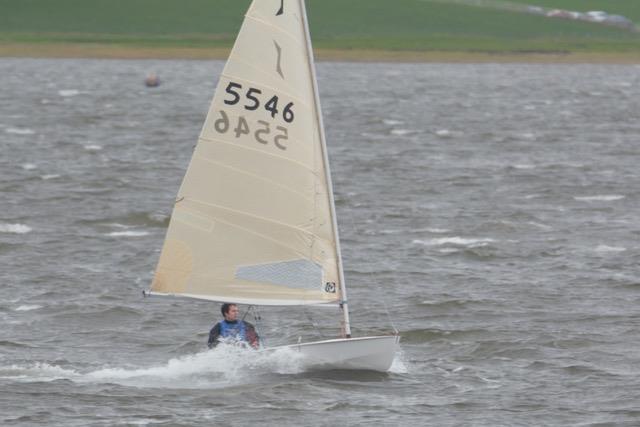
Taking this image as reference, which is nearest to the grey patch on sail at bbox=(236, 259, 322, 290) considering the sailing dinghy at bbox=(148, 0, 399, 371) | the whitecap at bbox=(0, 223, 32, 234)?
the sailing dinghy at bbox=(148, 0, 399, 371)

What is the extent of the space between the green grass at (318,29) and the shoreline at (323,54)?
2.00 m

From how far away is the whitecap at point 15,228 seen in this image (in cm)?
4841

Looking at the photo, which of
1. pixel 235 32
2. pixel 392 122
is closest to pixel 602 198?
pixel 392 122

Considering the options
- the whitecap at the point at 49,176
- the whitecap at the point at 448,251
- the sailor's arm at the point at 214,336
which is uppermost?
the sailor's arm at the point at 214,336

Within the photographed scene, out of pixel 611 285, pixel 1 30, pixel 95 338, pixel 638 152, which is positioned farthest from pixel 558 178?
pixel 1 30

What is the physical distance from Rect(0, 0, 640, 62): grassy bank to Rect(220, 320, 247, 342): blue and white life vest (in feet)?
456

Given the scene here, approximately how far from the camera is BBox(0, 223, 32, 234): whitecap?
48406 millimetres

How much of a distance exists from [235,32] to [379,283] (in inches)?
5727

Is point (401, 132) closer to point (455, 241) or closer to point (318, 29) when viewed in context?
point (455, 241)

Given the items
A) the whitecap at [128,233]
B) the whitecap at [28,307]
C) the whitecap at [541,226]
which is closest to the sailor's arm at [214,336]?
the whitecap at [28,307]

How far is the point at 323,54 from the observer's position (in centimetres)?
16638

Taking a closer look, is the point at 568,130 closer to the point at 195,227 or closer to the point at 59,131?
the point at 59,131

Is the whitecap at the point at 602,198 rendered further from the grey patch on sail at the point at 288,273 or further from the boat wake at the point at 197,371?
the grey patch on sail at the point at 288,273

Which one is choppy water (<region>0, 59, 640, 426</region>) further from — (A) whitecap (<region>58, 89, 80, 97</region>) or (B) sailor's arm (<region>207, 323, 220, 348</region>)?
(A) whitecap (<region>58, 89, 80, 97</region>)
